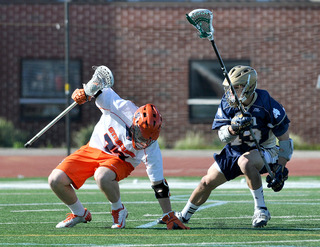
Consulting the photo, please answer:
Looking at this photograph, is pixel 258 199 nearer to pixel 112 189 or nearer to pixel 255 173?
pixel 255 173

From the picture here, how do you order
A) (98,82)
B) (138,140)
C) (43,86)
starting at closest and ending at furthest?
(138,140)
(98,82)
(43,86)

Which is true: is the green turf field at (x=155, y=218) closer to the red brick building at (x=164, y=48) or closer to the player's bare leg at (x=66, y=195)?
the player's bare leg at (x=66, y=195)

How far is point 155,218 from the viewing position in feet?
28.4

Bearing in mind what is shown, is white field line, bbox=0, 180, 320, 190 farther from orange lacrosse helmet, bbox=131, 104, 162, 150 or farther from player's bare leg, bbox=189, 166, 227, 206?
orange lacrosse helmet, bbox=131, 104, 162, 150

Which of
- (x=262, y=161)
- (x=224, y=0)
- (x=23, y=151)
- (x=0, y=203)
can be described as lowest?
(x=23, y=151)

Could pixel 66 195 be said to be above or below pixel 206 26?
below

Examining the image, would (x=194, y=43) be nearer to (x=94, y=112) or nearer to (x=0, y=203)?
(x=94, y=112)

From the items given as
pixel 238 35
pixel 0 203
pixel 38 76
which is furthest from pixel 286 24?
pixel 0 203

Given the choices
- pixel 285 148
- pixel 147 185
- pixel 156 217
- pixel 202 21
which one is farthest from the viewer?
pixel 147 185

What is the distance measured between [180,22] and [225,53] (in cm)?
162

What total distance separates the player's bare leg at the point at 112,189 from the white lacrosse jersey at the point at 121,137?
0.84ft

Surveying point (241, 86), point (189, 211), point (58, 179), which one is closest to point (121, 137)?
point (58, 179)

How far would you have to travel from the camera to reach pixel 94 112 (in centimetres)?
2400

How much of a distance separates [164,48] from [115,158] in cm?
1671
